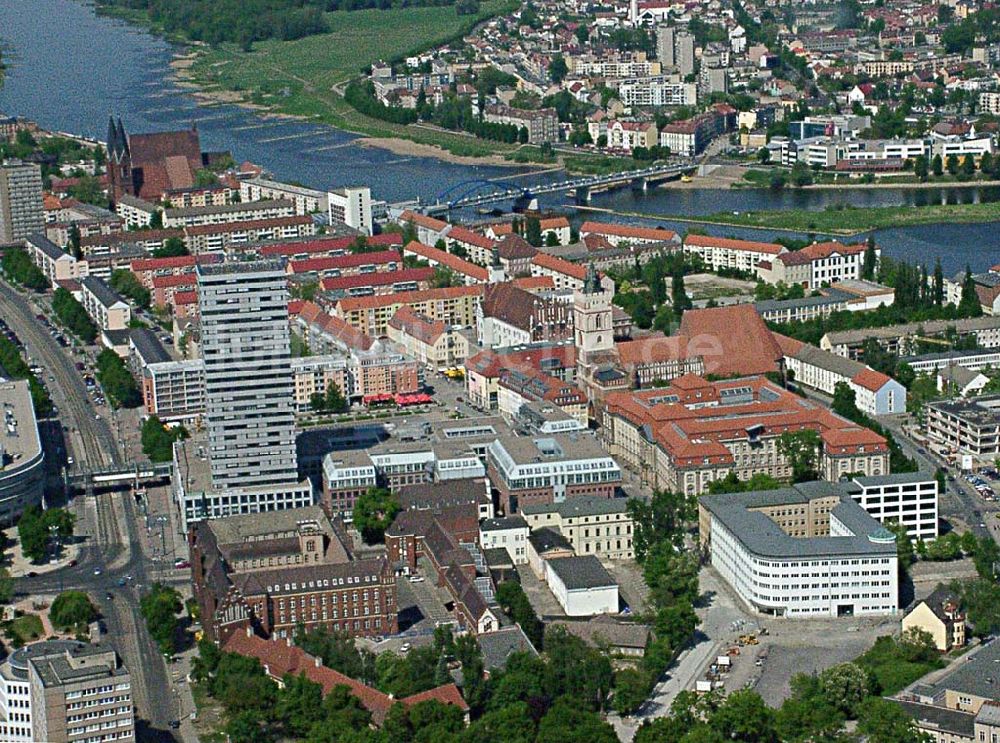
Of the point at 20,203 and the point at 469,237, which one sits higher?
the point at 20,203

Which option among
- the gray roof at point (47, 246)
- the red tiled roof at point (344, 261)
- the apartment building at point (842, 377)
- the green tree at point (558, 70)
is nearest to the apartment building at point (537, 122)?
the green tree at point (558, 70)

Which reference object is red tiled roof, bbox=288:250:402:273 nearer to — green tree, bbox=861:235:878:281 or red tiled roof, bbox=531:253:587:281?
red tiled roof, bbox=531:253:587:281

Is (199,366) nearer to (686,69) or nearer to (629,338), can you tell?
(629,338)

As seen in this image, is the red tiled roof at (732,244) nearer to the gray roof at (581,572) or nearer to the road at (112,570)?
the road at (112,570)

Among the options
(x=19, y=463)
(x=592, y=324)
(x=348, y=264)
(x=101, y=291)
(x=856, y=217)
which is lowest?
(x=856, y=217)

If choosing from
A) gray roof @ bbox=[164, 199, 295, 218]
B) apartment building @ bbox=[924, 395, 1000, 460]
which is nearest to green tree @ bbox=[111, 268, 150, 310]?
gray roof @ bbox=[164, 199, 295, 218]

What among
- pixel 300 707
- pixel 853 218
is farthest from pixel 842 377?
pixel 853 218

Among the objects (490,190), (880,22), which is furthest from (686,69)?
(490,190)

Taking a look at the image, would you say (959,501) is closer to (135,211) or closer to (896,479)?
(896,479)
